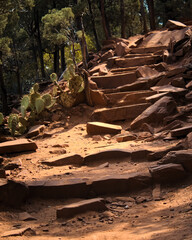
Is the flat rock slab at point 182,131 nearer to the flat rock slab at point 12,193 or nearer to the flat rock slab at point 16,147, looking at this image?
the flat rock slab at point 16,147

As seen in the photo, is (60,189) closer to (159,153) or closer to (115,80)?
(159,153)

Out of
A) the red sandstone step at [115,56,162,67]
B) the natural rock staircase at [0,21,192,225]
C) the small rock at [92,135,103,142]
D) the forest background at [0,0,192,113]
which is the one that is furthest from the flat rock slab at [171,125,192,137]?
the forest background at [0,0,192,113]

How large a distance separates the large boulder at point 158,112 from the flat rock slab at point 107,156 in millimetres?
2883

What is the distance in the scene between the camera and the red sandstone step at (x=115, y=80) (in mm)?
14297

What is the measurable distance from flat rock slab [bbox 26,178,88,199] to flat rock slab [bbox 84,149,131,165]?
1805 mm

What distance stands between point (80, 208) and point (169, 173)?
56.5 inches

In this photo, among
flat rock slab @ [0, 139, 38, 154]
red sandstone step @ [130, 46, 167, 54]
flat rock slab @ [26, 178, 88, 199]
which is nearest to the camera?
flat rock slab @ [26, 178, 88, 199]

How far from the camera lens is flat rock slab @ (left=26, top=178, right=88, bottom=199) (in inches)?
210

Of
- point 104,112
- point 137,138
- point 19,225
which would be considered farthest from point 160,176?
point 104,112

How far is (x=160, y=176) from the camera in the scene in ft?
17.2

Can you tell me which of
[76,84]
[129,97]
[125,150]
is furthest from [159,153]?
[76,84]

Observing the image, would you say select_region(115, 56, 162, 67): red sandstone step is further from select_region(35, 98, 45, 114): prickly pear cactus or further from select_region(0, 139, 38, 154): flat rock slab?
select_region(0, 139, 38, 154): flat rock slab

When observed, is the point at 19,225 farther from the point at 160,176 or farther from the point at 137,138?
the point at 137,138

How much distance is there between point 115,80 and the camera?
1441cm
